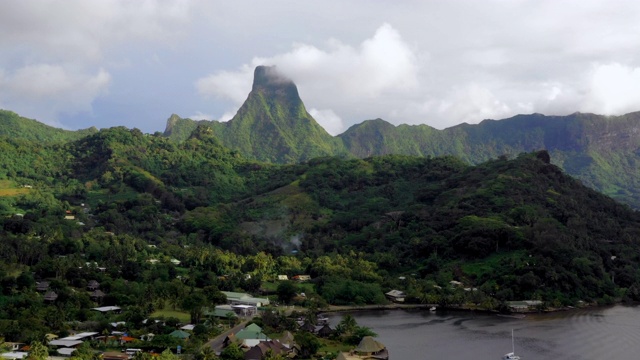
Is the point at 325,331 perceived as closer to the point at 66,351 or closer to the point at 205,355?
the point at 205,355

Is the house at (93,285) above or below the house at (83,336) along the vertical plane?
above

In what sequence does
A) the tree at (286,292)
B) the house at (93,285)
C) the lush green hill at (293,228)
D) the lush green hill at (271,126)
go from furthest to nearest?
the lush green hill at (271,126), the lush green hill at (293,228), the tree at (286,292), the house at (93,285)

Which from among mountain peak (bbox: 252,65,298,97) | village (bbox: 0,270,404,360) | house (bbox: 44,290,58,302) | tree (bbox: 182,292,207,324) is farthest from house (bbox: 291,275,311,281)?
mountain peak (bbox: 252,65,298,97)

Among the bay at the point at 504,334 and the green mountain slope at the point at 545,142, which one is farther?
the green mountain slope at the point at 545,142

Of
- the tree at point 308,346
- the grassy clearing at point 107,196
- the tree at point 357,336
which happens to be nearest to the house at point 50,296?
the tree at point 308,346

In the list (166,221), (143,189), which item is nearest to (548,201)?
(166,221)

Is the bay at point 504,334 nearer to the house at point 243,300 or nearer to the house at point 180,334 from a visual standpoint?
the house at point 243,300

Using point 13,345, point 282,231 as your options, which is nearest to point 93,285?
point 13,345
